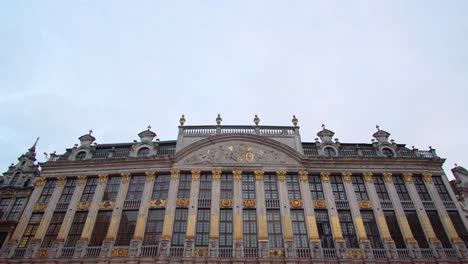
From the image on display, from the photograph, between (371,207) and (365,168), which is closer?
(371,207)

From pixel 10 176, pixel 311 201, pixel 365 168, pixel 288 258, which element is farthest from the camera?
pixel 10 176

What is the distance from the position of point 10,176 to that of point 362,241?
31591 mm

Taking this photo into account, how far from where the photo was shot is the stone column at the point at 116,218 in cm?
2083

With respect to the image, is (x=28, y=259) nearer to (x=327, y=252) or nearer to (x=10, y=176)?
(x=10, y=176)

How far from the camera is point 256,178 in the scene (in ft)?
79.3

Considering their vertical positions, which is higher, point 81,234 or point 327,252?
point 81,234

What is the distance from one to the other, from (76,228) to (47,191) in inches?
201

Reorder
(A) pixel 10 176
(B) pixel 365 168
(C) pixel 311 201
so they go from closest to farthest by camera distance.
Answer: (C) pixel 311 201, (B) pixel 365 168, (A) pixel 10 176

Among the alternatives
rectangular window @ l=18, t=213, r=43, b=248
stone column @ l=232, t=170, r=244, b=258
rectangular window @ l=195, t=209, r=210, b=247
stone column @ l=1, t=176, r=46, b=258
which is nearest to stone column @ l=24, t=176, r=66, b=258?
rectangular window @ l=18, t=213, r=43, b=248

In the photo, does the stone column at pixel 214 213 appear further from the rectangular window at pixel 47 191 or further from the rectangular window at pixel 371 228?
the rectangular window at pixel 47 191

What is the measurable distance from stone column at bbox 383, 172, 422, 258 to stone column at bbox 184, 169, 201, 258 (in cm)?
1582

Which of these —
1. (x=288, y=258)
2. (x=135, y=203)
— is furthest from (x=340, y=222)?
(x=135, y=203)

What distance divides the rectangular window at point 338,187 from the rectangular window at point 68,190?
73.2ft

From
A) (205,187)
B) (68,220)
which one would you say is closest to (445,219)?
(205,187)
